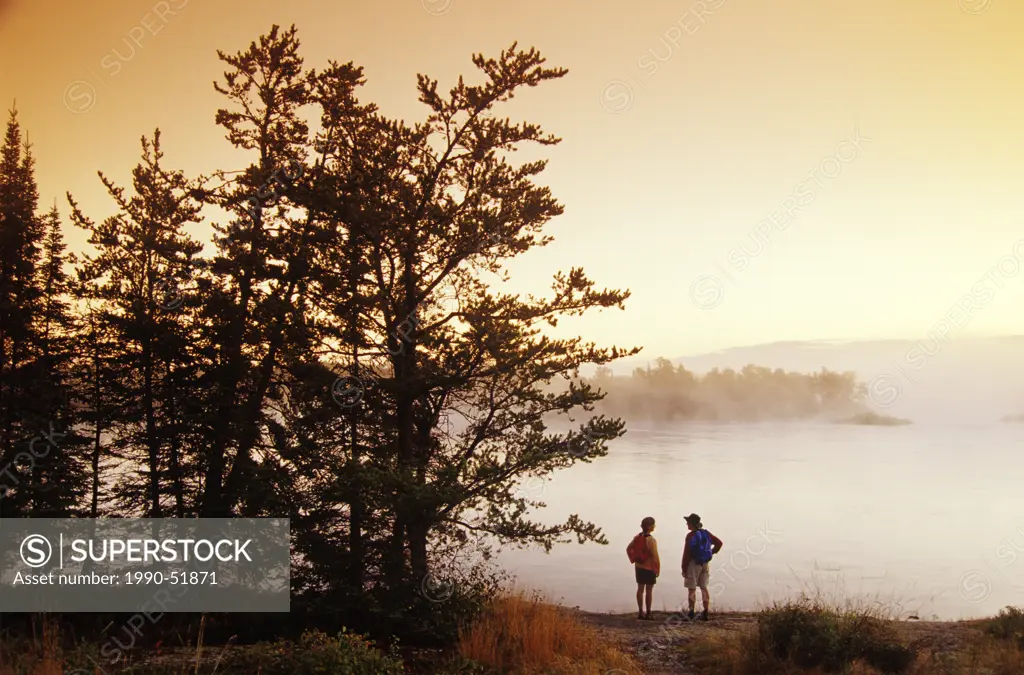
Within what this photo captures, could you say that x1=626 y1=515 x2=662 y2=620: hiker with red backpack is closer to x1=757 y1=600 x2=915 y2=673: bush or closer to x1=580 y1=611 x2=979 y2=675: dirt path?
x1=580 y1=611 x2=979 y2=675: dirt path

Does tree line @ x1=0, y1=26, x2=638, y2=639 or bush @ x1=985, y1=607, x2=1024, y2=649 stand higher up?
tree line @ x1=0, y1=26, x2=638, y2=639

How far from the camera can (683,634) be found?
14.1 meters

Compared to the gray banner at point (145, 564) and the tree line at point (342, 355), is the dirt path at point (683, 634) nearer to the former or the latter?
the tree line at point (342, 355)

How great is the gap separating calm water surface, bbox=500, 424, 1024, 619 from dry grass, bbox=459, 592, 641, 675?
371cm

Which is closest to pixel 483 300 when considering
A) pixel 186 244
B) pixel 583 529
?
pixel 583 529

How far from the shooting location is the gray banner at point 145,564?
50.3 ft

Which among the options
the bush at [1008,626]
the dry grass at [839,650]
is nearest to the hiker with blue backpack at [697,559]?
the dry grass at [839,650]
